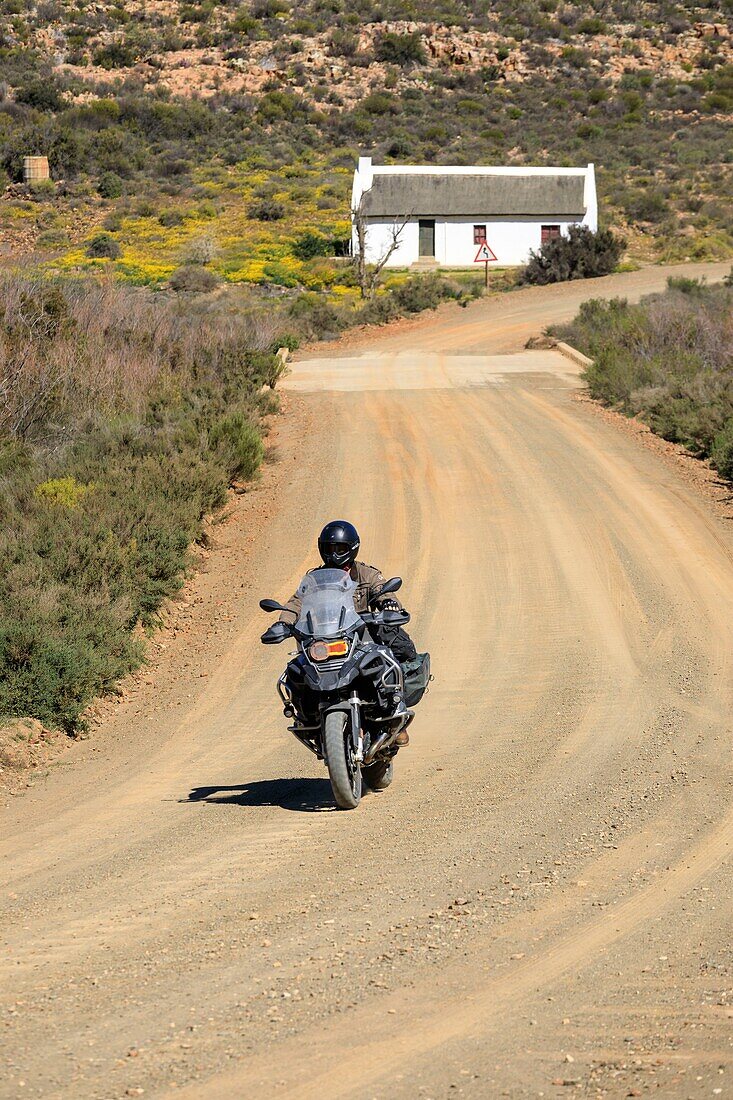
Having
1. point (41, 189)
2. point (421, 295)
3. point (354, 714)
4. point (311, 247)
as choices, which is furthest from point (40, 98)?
point (354, 714)

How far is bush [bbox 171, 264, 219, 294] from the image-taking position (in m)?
50.4

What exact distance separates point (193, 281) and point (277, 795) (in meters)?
43.8

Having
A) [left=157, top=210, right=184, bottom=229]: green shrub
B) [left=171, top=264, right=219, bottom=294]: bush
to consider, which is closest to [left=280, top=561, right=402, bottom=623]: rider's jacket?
[left=171, top=264, right=219, bottom=294]: bush

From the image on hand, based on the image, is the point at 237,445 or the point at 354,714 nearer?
the point at 354,714

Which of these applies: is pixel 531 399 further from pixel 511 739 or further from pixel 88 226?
pixel 88 226

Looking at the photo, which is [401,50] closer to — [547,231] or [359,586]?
[547,231]

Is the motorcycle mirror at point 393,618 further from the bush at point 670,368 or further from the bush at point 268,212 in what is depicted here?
the bush at point 268,212

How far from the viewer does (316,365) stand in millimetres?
34781

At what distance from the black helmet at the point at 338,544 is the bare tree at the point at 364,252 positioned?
4431 cm

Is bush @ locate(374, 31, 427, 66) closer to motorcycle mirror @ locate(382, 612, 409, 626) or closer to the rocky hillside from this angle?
the rocky hillside

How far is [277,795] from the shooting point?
893cm

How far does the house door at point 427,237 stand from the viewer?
62250 mm

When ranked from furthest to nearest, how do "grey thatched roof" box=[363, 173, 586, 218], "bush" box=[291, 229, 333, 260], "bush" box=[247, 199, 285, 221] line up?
"bush" box=[247, 199, 285, 221]
"grey thatched roof" box=[363, 173, 586, 218]
"bush" box=[291, 229, 333, 260]

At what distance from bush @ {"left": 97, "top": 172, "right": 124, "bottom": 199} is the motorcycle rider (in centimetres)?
6419
